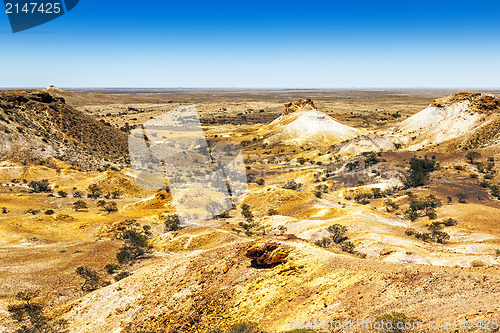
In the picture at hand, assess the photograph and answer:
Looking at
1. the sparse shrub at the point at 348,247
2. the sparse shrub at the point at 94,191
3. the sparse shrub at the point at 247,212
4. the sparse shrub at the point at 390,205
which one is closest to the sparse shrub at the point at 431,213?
the sparse shrub at the point at 390,205

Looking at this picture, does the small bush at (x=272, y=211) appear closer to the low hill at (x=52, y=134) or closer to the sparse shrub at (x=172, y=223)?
the sparse shrub at (x=172, y=223)

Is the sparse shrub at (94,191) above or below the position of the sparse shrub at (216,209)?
above

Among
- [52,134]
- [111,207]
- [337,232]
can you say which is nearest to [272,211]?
[337,232]

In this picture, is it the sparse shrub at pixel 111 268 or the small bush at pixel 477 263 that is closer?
the small bush at pixel 477 263

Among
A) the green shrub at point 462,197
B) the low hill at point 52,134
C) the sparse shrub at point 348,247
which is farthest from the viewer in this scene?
the low hill at point 52,134

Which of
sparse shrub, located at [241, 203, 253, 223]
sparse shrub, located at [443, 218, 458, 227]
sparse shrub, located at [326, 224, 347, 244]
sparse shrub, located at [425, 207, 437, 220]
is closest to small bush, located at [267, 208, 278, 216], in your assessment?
sparse shrub, located at [241, 203, 253, 223]

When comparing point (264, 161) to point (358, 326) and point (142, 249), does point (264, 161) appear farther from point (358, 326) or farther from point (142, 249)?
point (358, 326)

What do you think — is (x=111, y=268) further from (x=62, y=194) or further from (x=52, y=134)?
(x=52, y=134)
